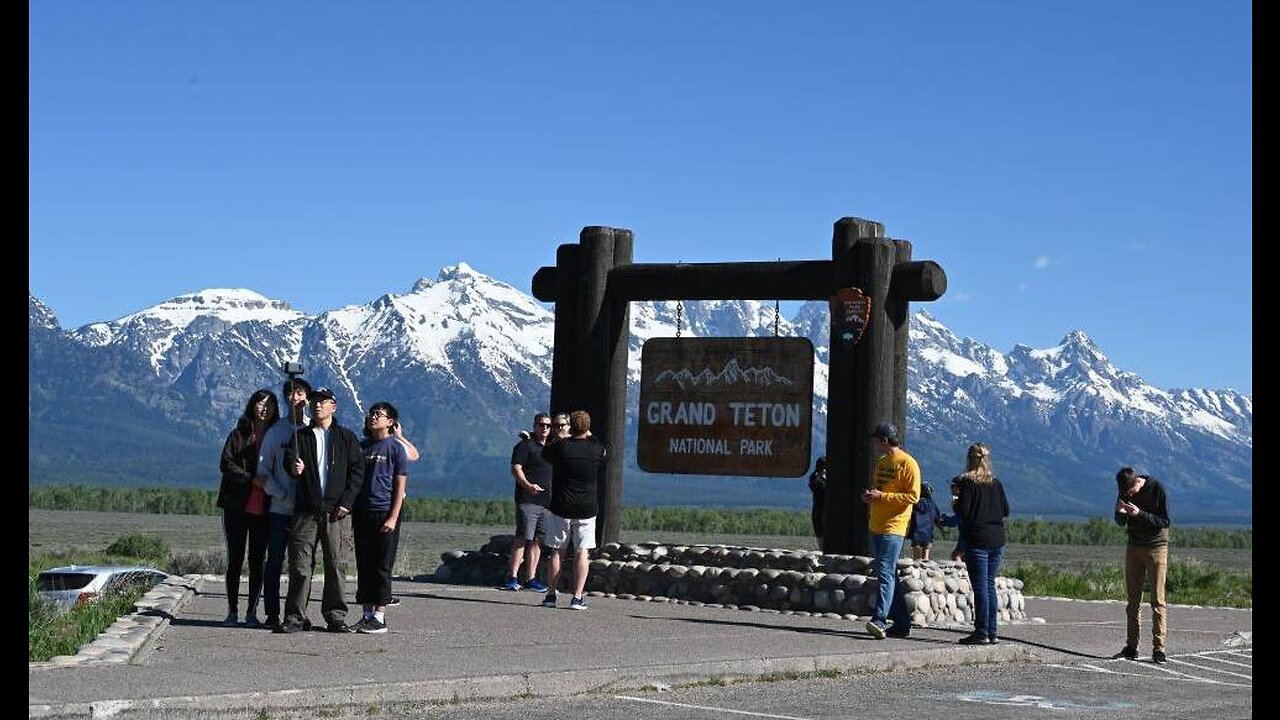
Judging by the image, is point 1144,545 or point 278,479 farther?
point 1144,545

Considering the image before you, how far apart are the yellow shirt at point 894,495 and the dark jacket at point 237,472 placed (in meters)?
4.70

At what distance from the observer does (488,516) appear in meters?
111

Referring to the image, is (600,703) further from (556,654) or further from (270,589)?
(270,589)

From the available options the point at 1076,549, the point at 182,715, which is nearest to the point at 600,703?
the point at 182,715

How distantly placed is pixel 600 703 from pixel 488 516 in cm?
10024

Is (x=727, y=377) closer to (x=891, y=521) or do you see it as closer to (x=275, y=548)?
(x=891, y=521)

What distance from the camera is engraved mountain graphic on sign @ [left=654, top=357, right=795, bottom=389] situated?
20.3m

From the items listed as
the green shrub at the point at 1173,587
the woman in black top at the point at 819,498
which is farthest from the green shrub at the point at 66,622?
Result: the green shrub at the point at 1173,587

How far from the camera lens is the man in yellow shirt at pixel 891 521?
15.9 meters

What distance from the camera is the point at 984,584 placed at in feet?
51.4

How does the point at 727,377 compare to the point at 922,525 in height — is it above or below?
above

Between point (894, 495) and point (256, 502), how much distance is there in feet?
15.7

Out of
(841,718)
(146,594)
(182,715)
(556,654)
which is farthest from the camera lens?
(146,594)

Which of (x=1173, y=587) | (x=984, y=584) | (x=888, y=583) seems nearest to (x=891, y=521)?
(x=888, y=583)
